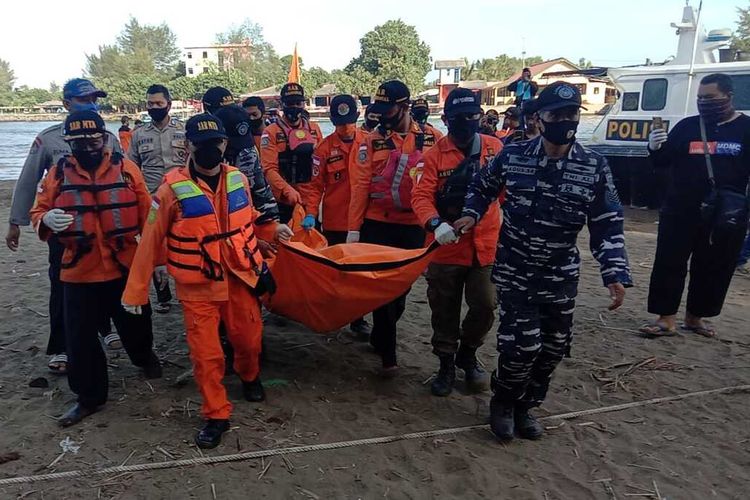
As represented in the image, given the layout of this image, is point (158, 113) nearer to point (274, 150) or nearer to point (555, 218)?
point (274, 150)

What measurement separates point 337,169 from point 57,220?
2.43 m

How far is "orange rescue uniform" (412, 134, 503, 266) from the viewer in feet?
13.0

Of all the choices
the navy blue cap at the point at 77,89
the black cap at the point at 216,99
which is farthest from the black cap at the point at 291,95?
the navy blue cap at the point at 77,89

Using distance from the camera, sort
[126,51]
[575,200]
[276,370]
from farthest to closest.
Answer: [126,51]
[276,370]
[575,200]

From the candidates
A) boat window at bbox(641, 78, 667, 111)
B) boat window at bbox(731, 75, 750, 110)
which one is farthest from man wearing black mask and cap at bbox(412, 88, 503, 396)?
boat window at bbox(641, 78, 667, 111)

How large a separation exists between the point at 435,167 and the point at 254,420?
2.02 metres

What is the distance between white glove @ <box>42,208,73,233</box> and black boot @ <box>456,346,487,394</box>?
8.87 feet

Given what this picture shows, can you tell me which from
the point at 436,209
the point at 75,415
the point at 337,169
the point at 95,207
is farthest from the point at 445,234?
the point at 75,415

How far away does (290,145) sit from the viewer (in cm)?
577

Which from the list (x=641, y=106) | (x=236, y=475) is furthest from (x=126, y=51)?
(x=236, y=475)

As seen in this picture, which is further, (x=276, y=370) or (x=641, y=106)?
(x=641, y=106)

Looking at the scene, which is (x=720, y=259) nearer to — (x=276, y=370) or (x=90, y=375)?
(x=276, y=370)

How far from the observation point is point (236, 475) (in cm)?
331

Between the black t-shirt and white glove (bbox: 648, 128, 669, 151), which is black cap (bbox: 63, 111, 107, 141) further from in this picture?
the black t-shirt
